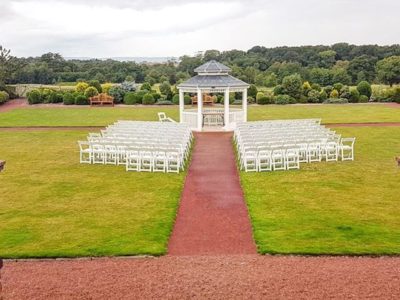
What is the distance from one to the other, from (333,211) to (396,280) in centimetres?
409

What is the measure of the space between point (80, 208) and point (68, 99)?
33685 mm

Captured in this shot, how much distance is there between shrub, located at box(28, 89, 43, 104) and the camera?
150 ft

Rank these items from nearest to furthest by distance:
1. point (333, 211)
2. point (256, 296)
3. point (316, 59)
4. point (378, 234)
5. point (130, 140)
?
point (256, 296) < point (378, 234) < point (333, 211) < point (130, 140) < point (316, 59)

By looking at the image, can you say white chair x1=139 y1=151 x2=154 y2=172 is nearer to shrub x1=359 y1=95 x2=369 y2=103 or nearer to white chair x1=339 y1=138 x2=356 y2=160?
white chair x1=339 y1=138 x2=356 y2=160

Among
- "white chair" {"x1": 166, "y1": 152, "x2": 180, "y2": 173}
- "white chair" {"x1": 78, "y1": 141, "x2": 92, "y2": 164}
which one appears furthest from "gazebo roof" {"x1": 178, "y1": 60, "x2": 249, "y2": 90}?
"white chair" {"x1": 166, "y1": 152, "x2": 180, "y2": 173}

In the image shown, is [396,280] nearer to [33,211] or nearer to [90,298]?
[90,298]

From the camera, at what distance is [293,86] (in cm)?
4684

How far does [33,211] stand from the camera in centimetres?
1274

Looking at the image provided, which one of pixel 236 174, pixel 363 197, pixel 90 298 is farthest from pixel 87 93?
pixel 90 298

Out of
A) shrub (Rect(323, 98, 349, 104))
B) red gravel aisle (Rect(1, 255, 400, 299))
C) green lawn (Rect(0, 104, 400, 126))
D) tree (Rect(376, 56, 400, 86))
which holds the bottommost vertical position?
green lawn (Rect(0, 104, 400, 126))

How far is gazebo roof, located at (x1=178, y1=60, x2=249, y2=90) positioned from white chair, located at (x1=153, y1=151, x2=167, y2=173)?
9967mm

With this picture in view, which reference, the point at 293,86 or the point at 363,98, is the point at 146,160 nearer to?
the point at 293,86

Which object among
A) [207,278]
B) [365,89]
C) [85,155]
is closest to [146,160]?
[85,155]

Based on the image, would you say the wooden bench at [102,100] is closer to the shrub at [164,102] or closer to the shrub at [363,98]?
the shrub at [164,102]
